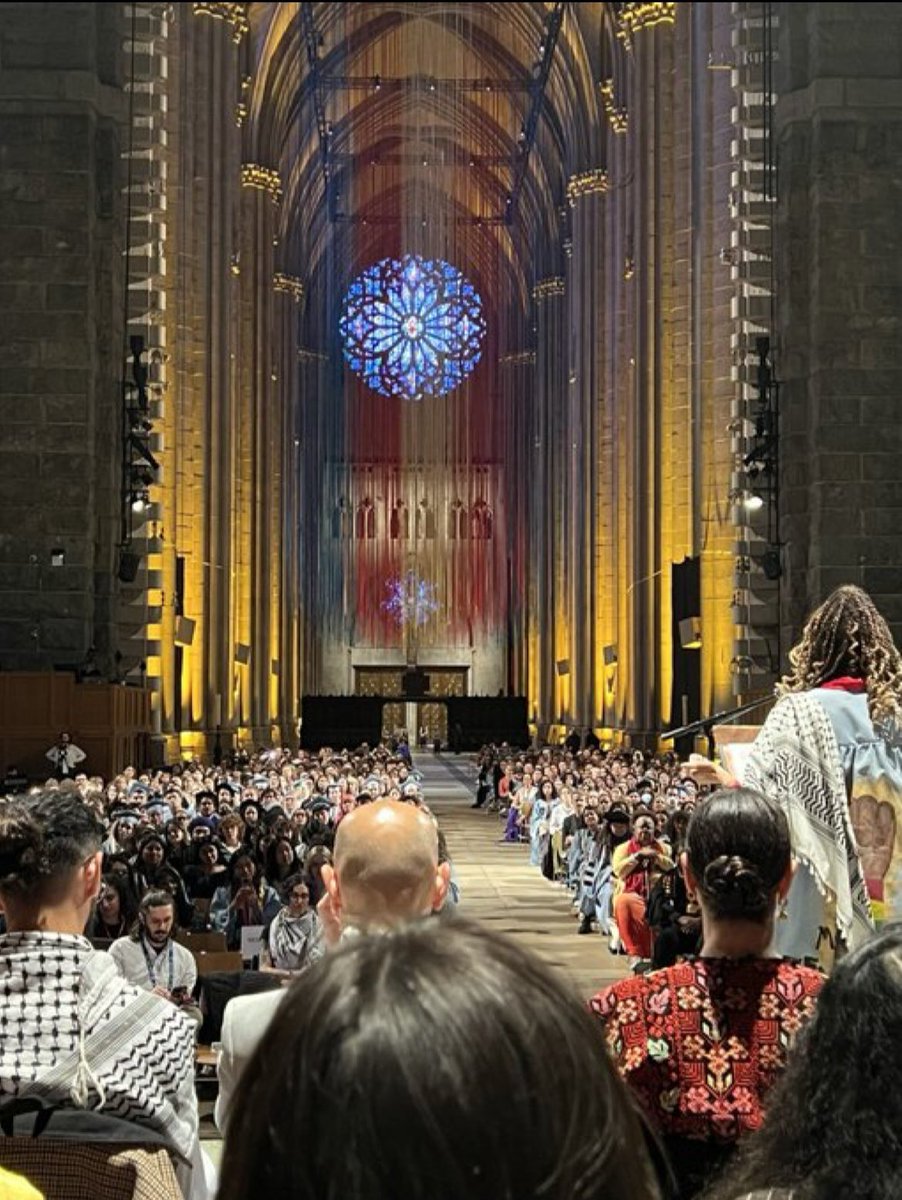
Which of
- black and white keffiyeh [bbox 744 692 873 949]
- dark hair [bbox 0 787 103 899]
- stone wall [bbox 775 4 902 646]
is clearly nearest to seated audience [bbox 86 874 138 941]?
black and white keffiyeh [bbox 744 692 873 949]

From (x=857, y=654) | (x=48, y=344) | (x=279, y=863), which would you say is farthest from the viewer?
(x=48, y=344)

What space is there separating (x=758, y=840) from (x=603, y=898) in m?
13.9

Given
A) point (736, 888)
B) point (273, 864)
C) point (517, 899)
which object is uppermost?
point (736, 888)

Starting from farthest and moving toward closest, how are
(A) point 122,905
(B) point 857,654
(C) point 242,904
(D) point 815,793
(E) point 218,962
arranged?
(C) point 242,904
(A) point 122,905
(E) point 218,962
(B) point 857,654
(D) point 815,793

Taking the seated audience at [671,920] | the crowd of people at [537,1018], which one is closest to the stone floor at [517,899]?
the seated audience at [671,920]

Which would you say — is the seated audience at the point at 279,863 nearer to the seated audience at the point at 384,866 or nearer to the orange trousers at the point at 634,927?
the orange trousers at the point at 634,927

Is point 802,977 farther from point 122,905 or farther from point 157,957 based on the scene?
point 122,905

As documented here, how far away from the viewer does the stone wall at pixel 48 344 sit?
24.5 m

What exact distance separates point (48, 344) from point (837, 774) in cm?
2122

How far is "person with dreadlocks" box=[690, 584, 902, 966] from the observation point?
16.0ft

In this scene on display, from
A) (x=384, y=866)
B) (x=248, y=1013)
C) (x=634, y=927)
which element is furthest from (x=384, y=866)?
(x=634, y=927)

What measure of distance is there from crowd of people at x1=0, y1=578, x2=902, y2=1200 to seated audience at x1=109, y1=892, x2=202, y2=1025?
0.04 feet

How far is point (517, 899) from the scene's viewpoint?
803 inches

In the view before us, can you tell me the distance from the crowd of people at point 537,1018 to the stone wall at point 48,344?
16.6m
